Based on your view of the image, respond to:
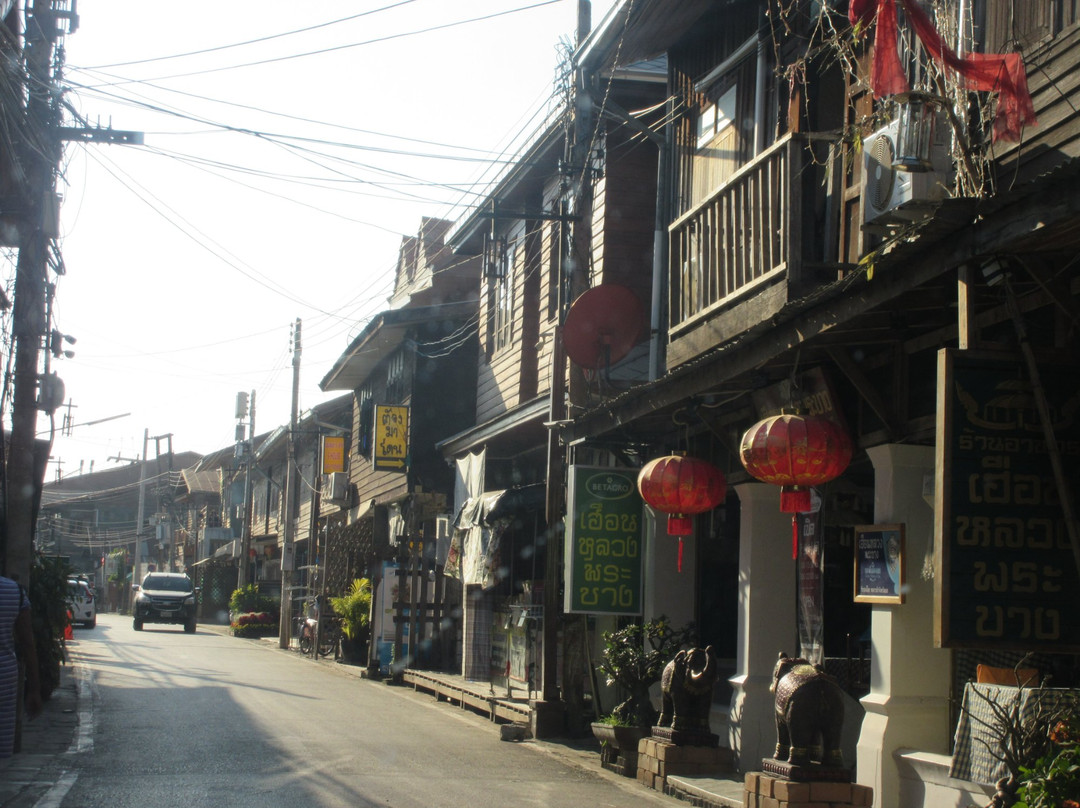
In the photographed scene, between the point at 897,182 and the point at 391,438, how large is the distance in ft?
58.8

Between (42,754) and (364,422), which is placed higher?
(364,422)

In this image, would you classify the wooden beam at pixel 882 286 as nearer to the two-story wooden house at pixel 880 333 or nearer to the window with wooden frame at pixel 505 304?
the two-story wooden house at pixel 880 333

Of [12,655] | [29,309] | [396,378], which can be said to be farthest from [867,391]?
[396,378]

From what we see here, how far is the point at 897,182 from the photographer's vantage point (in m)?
8.40

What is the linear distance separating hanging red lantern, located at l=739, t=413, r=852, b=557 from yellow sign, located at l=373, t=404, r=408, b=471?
16.9m

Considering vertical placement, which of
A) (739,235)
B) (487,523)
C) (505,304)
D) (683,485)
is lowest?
(487,523)

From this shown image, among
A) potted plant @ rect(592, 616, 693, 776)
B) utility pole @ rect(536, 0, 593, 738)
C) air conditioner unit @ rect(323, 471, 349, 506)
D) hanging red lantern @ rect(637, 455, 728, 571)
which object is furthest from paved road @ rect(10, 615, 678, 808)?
air conditioner unit @ rect(323, 471, 349, 506)

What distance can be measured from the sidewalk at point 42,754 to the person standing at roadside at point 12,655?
408mm

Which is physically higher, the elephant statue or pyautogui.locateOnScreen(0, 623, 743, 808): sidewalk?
the elephant statue

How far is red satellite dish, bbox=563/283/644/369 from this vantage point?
14.1 metres

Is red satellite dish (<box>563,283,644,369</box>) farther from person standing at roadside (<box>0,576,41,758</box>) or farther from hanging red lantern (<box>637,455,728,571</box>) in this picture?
person standing at roadside (<box>0,576,41,758</box>)

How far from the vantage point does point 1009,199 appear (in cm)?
608

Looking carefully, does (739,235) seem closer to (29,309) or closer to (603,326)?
(603,326)

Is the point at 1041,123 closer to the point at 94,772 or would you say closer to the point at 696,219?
the point at 696,219
